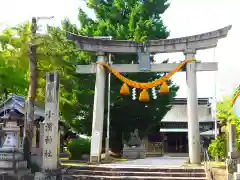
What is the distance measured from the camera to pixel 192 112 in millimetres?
17672

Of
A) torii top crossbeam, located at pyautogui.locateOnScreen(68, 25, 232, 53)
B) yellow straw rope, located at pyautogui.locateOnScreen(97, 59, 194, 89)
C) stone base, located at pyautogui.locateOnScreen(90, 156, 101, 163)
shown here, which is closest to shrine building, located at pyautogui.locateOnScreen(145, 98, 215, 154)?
yellow straw rope, located at pyautogui.locateOnScreen(97, 59, 194, 89)

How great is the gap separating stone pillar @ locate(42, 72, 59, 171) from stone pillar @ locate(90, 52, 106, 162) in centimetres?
389

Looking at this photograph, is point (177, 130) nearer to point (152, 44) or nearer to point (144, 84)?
point (144, 84)

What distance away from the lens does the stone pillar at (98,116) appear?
17.8m

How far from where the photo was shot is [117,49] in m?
19.5

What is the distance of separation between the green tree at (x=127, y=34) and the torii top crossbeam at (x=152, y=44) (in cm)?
232

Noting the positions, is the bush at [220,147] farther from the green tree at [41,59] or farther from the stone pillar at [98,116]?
the green tree at [41,59]

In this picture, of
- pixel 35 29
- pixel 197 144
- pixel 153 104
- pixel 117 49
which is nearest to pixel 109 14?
pixel 117 49

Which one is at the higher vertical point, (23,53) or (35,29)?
(35,29)

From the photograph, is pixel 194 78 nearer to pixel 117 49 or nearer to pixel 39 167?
pixel 117 49

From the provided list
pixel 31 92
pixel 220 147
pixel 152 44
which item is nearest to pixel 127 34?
pixel 152 44

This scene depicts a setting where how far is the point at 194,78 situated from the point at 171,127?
64.6 feet

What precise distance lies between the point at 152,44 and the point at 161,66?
4.77 feet

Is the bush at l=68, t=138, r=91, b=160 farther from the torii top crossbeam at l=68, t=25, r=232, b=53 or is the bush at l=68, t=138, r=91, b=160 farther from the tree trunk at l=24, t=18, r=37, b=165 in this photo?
the torii top crossbeam at l=68, t=25, r=232, b=53
